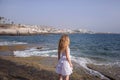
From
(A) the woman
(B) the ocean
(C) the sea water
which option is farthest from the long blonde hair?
(B) the ocean

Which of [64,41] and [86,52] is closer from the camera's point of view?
[64,41]

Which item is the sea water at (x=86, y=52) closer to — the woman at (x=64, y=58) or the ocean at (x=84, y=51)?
the ocean at (x=84, y=51)

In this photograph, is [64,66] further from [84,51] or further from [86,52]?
[84,51]

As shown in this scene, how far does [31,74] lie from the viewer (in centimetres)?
1016

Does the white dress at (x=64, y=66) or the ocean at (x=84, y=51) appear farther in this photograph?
the ocean at (x=84, y=51)

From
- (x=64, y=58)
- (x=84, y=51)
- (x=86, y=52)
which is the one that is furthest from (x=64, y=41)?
(x=84, y=51)

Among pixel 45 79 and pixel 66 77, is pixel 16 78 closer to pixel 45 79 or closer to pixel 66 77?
pixel 45 79

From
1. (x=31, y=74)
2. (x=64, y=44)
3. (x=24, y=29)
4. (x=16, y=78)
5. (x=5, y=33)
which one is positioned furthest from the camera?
(x=24, y=29)

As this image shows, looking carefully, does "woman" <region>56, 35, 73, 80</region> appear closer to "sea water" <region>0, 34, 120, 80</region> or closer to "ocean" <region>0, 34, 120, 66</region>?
"sea water" <region>0, 34, 120, 80</region>

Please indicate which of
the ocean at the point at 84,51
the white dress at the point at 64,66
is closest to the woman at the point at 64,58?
the white dress at the point at 64,66

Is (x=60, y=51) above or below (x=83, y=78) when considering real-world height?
above

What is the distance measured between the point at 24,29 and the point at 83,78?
125521 mm

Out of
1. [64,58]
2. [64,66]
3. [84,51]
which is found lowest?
[84,51]

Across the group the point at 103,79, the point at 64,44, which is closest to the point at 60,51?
the point at 64,44
